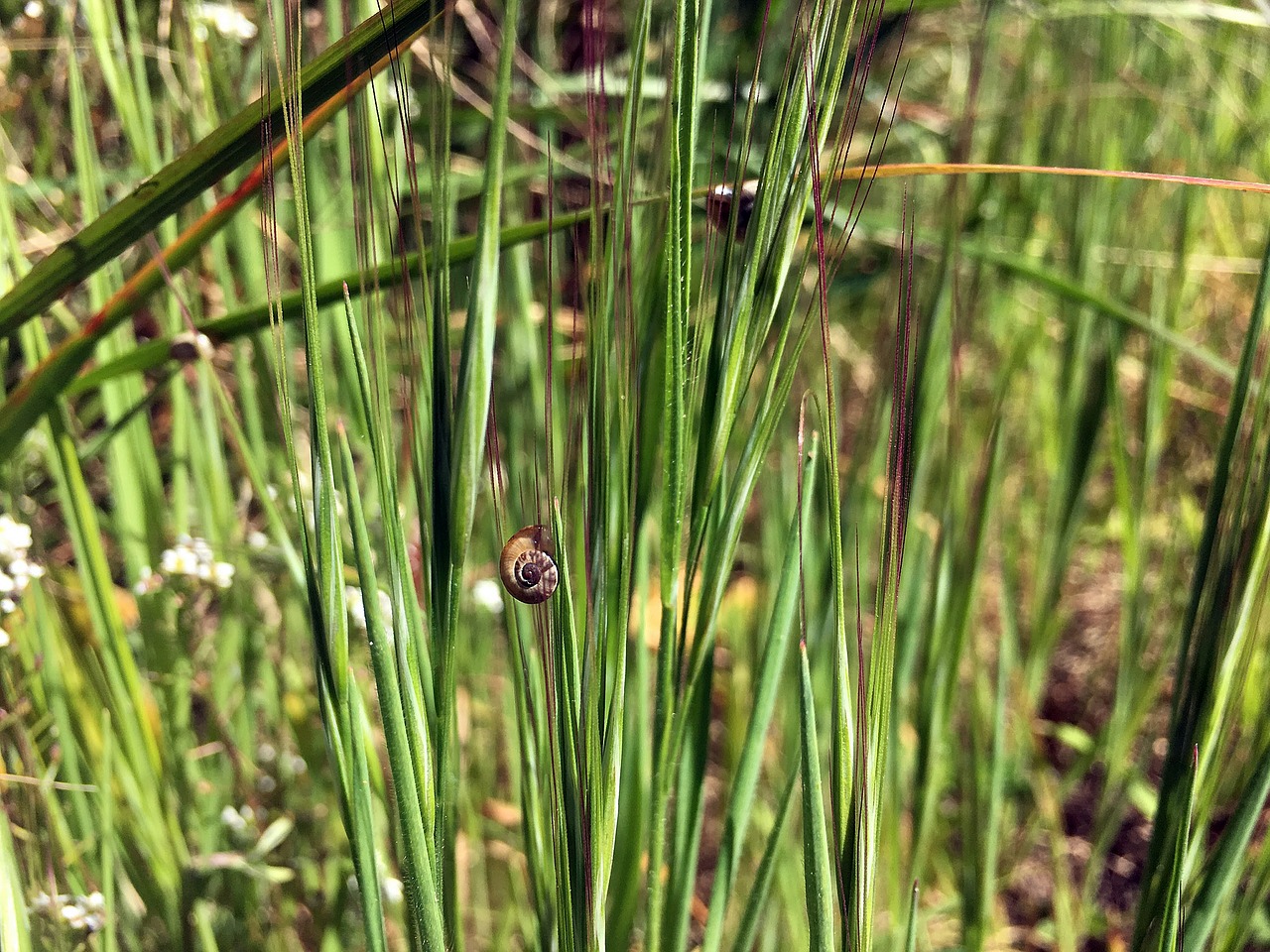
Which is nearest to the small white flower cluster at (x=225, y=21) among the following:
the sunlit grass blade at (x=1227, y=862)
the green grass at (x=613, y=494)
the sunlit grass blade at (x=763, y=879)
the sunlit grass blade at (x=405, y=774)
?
the green grass at (x=613, y=494)

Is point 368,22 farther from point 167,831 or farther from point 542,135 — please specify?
point 542,135

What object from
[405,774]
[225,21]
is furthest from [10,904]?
[225,21]

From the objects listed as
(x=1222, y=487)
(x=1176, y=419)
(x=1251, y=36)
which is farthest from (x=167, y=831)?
(x=1251, y=36)

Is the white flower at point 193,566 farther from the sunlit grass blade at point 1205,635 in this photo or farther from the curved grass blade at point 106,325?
the sunlit grass blade at point 1205,635

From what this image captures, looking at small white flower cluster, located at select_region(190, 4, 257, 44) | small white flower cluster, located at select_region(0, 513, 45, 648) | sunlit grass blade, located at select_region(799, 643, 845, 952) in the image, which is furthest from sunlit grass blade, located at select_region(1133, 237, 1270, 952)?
small white flower cluster, located at select_region(190, 4, 257, 44)

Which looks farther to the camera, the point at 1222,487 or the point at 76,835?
the point at 76,835

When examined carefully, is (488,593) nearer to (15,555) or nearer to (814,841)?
(15,555)
